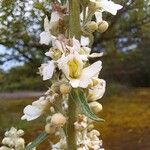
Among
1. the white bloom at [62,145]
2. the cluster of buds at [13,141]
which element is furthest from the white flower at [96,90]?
the cluster of buds at [13,141]

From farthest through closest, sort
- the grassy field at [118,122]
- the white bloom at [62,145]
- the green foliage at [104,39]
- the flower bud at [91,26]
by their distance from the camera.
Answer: the grassy field at [118,122] < the green foliage at [104,39] < the white bloom at [62,145] < the flower bud at [91,26]

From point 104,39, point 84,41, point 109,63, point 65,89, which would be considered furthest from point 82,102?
point 109,63

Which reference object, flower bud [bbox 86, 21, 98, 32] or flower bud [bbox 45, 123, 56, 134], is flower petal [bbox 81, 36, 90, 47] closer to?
flower bud [bbox 86, 21, 98, 32]

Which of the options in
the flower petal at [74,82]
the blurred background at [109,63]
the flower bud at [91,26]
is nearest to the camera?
the flower petal at [74,82]

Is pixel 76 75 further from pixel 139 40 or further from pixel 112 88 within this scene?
pixel 112 88

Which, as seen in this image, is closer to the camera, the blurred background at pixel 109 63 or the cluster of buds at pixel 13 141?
the cluster of buds at pixel 13 141

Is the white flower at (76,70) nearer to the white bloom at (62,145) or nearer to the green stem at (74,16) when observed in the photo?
the green stem at (74,16)

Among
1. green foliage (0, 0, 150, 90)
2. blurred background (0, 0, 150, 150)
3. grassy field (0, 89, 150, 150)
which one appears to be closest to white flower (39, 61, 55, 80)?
green foliage (0, 0, 150, 90)
